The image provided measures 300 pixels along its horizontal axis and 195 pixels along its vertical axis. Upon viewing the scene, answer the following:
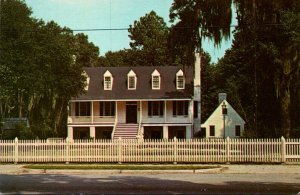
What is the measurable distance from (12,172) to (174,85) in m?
29.6

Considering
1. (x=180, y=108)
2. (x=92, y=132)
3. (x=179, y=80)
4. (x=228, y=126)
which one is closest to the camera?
(x=92, y=132)

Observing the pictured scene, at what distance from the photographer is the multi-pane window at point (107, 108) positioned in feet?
158

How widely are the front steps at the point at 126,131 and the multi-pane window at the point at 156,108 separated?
2270mm

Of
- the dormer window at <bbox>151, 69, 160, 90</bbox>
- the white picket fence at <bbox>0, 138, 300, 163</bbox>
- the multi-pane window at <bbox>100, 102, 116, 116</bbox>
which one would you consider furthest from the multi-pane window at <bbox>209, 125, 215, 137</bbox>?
the white picket fence at <bbox>0, 138, 300, 163</bbox>

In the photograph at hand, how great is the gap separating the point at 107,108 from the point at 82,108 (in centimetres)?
246

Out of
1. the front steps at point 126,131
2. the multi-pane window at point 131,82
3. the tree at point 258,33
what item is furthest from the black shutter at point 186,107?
the tree at point 258,33

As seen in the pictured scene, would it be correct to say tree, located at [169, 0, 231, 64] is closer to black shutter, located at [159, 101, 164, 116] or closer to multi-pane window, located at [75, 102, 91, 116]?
black shutter, located at [159, 101, 164, 116]

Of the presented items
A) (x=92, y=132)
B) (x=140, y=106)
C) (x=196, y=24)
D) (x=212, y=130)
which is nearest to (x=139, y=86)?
(x=140, y=106)

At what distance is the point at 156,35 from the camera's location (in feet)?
249

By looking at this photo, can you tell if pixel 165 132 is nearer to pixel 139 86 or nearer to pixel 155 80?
pixel 155 80

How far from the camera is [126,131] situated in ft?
148

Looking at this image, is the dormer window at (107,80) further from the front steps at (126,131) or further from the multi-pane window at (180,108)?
the multi-pane window at (180,108)

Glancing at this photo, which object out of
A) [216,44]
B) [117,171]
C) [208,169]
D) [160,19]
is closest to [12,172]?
[117,171]

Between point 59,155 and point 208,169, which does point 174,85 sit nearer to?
point 59,155
